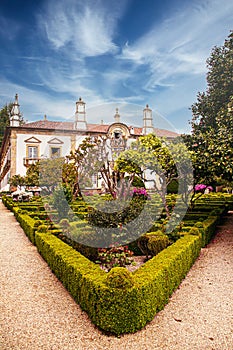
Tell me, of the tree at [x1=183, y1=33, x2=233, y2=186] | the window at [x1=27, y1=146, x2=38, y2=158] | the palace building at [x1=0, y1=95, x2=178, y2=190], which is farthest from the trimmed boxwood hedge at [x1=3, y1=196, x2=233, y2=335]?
the window at [x1=27, y1=146, x2=38, y2=158]

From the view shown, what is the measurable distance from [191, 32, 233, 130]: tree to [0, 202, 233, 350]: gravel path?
235 inches

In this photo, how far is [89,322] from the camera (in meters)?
4.19

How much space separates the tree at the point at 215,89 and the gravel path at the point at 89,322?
596 cm

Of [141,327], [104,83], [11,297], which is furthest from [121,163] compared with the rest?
[141,327]

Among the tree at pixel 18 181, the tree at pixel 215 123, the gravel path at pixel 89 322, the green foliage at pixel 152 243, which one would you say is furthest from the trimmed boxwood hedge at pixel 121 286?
Answer: the tree at pixel 18 181

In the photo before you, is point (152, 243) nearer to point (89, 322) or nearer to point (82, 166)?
point (89, 322)

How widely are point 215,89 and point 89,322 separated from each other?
9.36 m

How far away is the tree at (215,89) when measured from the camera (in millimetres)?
10414

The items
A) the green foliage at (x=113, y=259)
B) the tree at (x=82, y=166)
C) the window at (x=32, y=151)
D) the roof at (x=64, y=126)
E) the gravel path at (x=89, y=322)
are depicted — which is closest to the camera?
the gravel path at (x=89, y=322)

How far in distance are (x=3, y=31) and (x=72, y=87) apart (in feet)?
15.5

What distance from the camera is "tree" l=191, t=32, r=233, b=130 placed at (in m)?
10.4

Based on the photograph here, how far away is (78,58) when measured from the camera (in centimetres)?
983

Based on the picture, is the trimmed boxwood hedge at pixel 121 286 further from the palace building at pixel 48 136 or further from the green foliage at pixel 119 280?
the palace building at pixel 48 136

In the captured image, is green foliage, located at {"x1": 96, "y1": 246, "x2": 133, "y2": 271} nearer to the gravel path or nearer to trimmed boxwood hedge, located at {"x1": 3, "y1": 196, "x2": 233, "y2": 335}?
trimmed boxwood hedge, located at {"x1": 3, "y1": 196, "x2": 233, "y2": 335}
